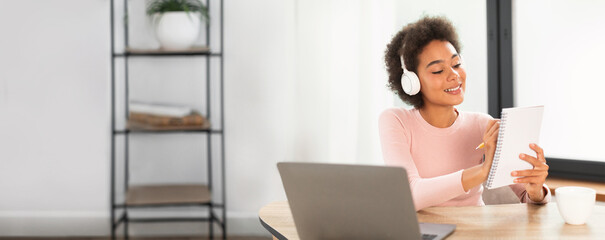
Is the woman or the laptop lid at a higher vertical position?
the woman

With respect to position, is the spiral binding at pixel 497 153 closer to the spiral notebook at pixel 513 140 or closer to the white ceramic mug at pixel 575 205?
the spiral notebook at pixel 513 140

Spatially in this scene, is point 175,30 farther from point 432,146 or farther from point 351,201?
point 351,201

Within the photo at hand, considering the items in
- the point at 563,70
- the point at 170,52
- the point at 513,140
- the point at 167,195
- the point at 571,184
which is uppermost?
the point at 170,52

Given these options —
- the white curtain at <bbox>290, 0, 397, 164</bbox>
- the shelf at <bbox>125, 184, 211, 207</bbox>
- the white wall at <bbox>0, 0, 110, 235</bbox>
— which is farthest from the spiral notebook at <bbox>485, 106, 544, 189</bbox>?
the white wall at <bbox>0, 0, 110, 235</bbox>

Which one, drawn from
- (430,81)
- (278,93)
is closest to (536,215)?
(430,81)

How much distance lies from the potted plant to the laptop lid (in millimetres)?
2234

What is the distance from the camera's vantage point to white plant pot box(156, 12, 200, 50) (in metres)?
3.46

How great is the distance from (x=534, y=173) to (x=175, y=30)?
2.18 metres

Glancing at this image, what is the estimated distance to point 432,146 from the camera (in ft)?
6.59

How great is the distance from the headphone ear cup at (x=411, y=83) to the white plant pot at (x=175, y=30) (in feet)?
5.72

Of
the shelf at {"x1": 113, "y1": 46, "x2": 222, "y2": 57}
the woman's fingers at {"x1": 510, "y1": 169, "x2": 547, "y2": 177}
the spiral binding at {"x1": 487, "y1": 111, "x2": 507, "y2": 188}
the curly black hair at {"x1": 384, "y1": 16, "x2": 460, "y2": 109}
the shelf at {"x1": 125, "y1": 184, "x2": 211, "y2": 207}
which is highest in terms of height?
the shelf at {"x1": 113, "y1": 46, "x2": 222, "y2": 57}

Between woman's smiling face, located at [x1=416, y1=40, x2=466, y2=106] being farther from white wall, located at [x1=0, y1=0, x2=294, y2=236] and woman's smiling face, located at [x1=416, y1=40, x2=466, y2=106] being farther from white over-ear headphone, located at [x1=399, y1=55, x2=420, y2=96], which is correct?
white wall, located at [x1=0, y1=0, x2=294, y2=236]

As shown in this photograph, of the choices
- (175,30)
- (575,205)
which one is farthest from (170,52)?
(575,205)

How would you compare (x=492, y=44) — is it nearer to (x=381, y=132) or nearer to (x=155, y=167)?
(x=381, y=132)
